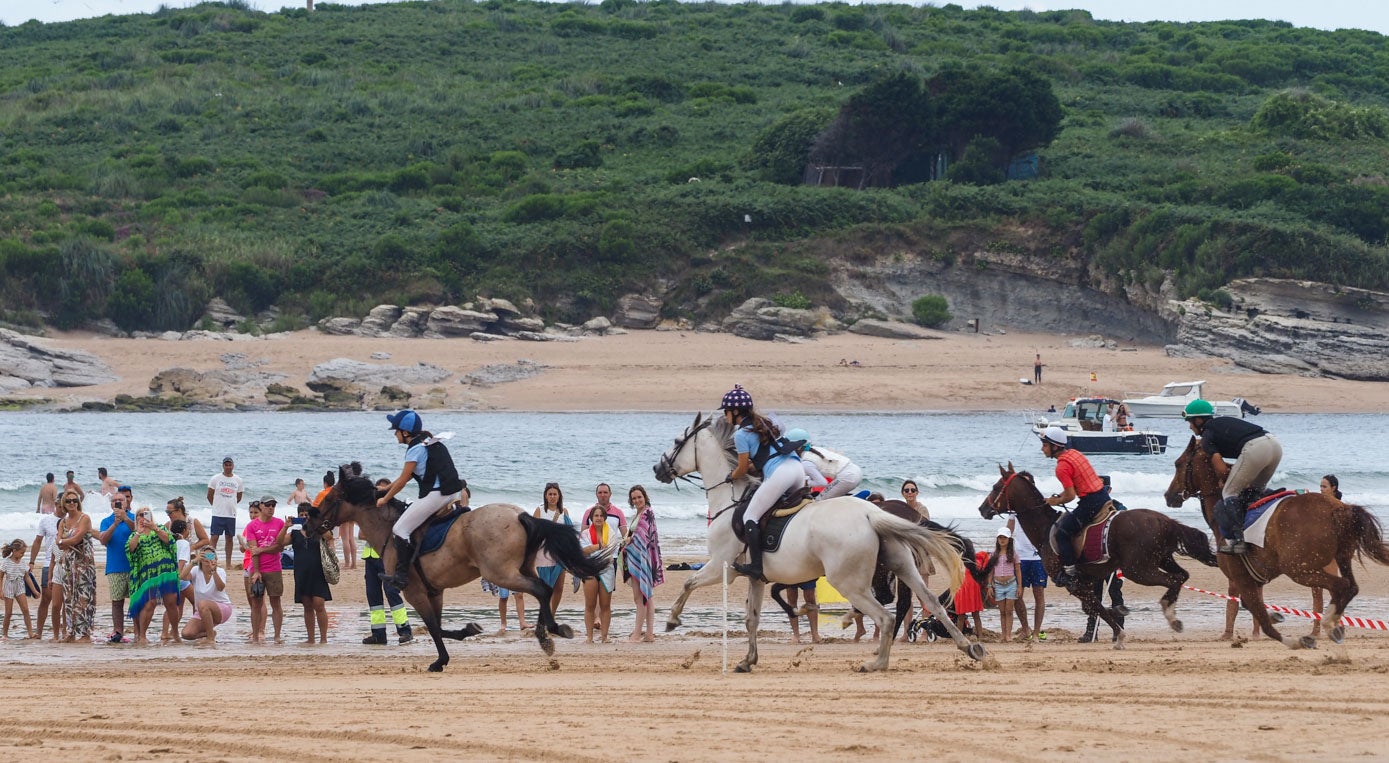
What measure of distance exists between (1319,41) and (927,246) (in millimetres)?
73360

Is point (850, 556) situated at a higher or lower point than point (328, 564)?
higher

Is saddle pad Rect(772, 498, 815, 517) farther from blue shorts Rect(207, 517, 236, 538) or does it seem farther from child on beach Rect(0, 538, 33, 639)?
blue shorts Rect(207, 517, 236, 538)

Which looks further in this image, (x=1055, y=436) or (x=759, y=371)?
(x=759, y=371)

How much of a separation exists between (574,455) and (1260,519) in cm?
2555

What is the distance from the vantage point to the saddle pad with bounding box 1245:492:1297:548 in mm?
11367

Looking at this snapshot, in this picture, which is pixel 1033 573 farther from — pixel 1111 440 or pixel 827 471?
pixel 1111 440

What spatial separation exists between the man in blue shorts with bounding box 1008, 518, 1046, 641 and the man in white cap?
847 mm

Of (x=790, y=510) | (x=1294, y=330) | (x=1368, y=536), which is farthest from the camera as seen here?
(x=1294, y=330)

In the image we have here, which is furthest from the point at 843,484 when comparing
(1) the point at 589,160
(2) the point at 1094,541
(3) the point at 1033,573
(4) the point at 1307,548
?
(1) the point at 589,160

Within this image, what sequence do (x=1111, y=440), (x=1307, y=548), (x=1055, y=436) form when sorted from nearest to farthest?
(x=1307, y=548) → (x=1055, y=436) → (x=1111, y=440)

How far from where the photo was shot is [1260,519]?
11398 millimetres

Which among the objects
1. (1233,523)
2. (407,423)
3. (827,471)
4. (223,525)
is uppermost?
(407,423)

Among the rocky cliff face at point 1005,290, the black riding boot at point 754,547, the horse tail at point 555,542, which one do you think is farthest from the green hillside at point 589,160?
the black riding boot at point 754,547

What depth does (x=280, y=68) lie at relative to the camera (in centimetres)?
10312
